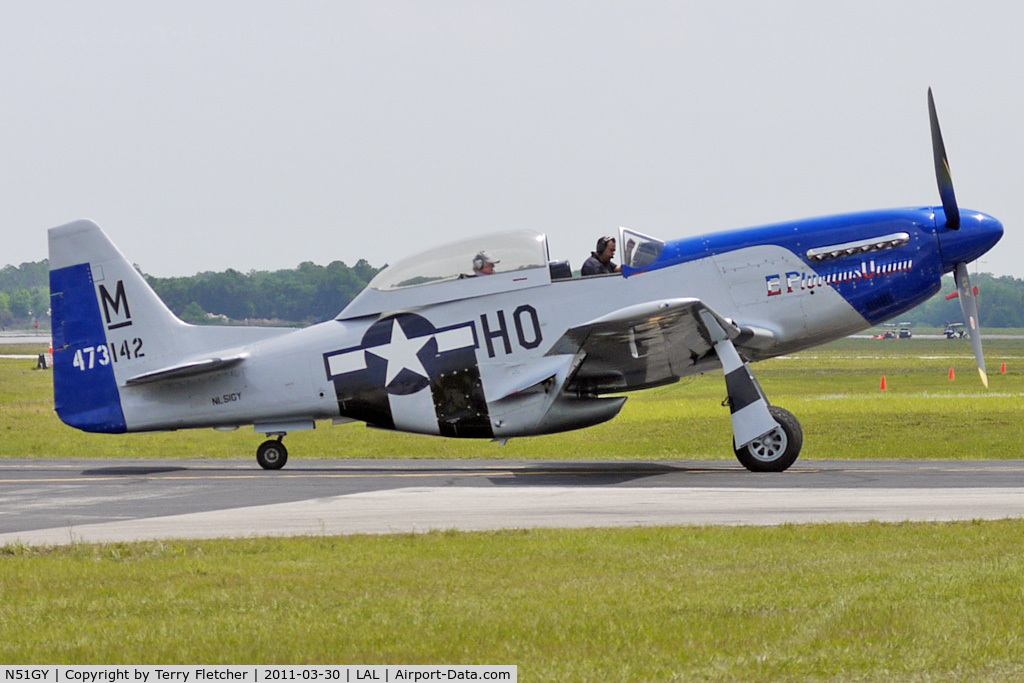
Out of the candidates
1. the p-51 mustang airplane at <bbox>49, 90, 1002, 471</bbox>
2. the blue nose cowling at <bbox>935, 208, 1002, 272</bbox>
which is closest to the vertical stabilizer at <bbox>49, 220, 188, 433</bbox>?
the p-51 mustang airplane at <bbox>49, 90, 1002, 471</bbox>

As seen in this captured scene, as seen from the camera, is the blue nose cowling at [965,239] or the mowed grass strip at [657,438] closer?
the blue nose cowling at [965,239]

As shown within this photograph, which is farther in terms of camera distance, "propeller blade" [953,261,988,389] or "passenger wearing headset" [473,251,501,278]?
"propeller blade" [953,261,988,389]

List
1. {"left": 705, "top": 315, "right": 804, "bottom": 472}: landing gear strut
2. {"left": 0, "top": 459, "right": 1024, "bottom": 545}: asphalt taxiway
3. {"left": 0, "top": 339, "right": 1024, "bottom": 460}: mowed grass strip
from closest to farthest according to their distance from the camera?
{"left": 0, "top": 459, "right": 1024, "bottom": 545}: asphalt taxiway
{"left": 705, "top": 315, "right": 804, "bottom": 472}: landing gear strut
{"left": 0, "top": 339, "right": 1024, "bottom": 460}: mowed grass strip

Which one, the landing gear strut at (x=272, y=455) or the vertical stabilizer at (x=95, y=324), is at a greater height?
the vertical stabilizer at (x=95, y=324)

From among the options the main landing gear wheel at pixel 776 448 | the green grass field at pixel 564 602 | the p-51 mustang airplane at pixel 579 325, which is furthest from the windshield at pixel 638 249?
the green grass field at pixel 564 602

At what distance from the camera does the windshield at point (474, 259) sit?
15.5 m

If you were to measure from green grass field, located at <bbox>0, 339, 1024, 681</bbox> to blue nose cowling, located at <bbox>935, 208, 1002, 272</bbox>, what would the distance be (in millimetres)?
6587

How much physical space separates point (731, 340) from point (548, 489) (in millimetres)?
3400

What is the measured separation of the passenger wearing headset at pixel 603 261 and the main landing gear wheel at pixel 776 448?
281 cm

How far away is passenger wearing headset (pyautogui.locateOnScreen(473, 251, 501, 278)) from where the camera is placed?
15.6 meters

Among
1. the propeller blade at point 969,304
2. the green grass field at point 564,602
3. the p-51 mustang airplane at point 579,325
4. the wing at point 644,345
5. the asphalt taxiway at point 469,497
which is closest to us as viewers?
the green grass field at point 564,602

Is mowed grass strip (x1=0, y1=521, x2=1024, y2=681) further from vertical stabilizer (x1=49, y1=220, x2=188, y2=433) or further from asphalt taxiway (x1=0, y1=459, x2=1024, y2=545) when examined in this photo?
vertical stabilizer (x1=49, y1=220, x2=188, y2=433)

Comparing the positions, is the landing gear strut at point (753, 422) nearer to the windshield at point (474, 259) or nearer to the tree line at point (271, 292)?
the windshield at point (474, 259)

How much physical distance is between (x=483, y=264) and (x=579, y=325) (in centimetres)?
175
